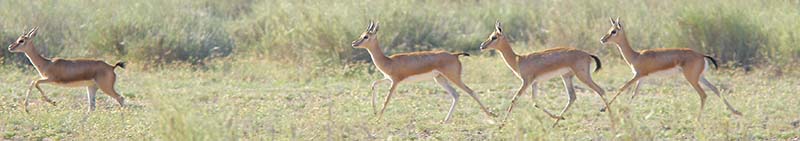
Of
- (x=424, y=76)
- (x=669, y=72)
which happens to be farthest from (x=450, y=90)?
(x=669, y=72)

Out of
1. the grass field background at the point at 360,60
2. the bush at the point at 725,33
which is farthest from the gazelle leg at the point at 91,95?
the bush at the point at 725,33

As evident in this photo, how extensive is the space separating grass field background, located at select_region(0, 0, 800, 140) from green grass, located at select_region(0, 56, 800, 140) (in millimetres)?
27

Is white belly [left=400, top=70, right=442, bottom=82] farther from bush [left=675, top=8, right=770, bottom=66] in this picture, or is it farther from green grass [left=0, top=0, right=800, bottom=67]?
bush [left=675, top=8, right=770, bottom=66]

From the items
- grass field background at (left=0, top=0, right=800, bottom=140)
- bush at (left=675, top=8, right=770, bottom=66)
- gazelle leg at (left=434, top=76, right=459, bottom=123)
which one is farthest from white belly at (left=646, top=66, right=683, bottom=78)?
bush at (left=675, top=8, right=770, bottom=66)

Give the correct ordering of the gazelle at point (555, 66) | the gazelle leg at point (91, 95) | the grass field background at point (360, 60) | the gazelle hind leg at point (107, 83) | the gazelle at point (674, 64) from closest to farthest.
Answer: the grass field background at point (360, 60)
the gazelle at point (555, 66)
the gazelle at point (674, 64)
the gazelle leg at point (91, 95)
the gazelle hind leg at point (107, 83)

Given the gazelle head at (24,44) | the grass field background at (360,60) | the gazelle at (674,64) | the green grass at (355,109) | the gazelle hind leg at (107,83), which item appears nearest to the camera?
the green grass at (355,109)

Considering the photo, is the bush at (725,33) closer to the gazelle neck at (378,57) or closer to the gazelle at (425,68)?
the gazelle at (425,68)

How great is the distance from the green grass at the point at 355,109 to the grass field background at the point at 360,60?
3 centimetres

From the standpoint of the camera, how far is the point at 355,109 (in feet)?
39.8

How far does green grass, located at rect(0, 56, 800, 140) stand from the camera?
7918 millimetres

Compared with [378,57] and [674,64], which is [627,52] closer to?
[674,64]

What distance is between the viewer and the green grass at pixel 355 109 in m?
7.92

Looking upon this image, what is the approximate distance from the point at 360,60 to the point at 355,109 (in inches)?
180

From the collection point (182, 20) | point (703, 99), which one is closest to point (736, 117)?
point (703, 99)
